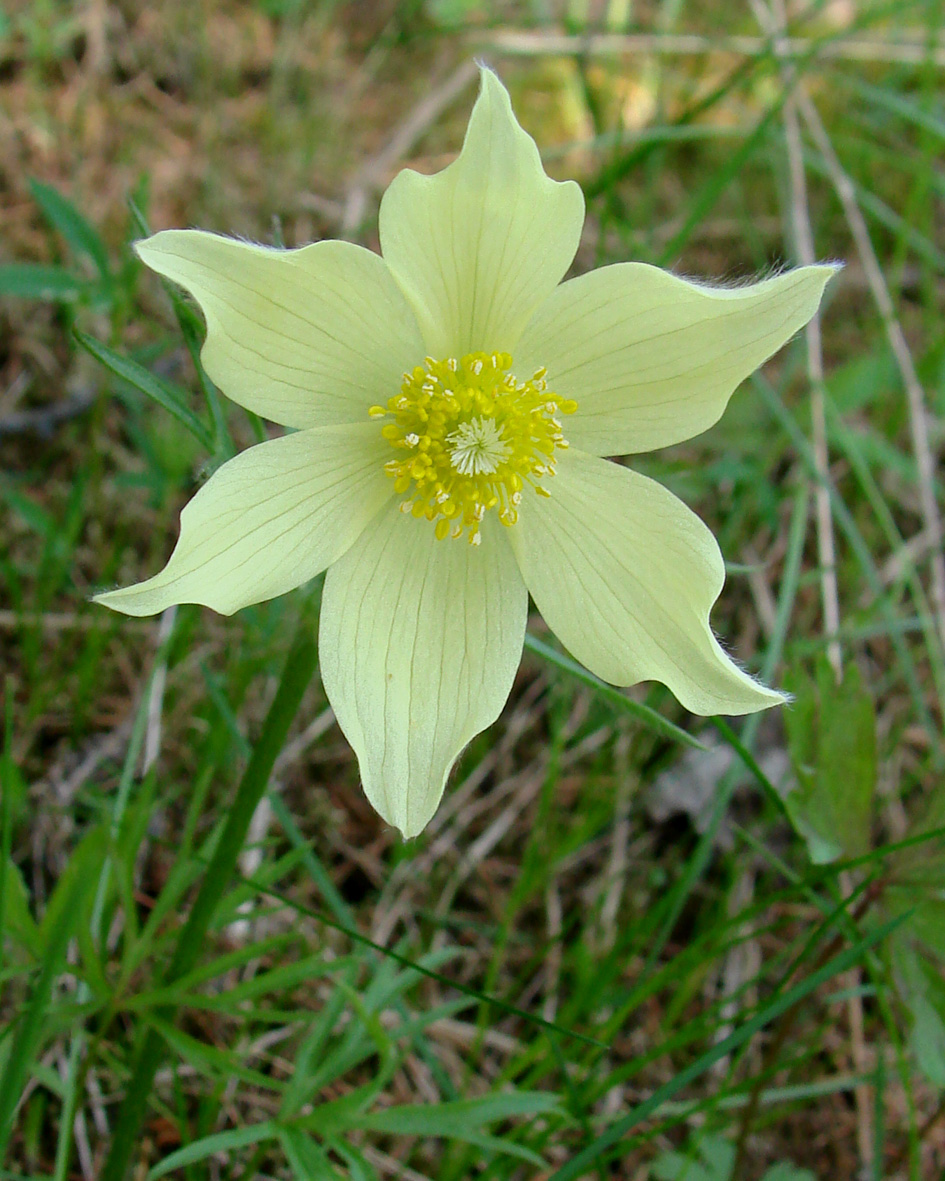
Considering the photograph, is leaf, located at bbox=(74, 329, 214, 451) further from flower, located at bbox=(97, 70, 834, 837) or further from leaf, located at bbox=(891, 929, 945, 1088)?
leaf, located at bbox=(891, 929, 945, 1088)

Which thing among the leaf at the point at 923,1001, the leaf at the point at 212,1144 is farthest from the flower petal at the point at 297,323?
the leaf at the point at 923,1001

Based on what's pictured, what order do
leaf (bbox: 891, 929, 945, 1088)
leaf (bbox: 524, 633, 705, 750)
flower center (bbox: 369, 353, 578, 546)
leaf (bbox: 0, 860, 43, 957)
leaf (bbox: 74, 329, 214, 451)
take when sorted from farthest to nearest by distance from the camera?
leaf (bbox: 891, 929, 945, 1088) < leaf (bbox: 0, 860, 43, 957) < flower center (bbox: 369, 353, 578, 546) < leaf (bbox: 524, 633, 705, 750) < leaf (bbox: 74, 329, 214, 451)

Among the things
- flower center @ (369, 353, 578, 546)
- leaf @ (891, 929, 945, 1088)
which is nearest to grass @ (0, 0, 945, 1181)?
leaf @ (891, 929, 945, 1088)

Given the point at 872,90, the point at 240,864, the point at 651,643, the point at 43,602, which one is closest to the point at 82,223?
the point at 43,602

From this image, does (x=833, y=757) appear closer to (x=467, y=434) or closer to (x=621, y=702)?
(x=621, y=702)

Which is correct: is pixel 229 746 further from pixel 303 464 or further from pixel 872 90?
pixel 872 90

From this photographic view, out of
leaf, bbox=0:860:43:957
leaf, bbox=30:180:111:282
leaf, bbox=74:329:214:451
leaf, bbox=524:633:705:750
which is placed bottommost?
leaf, bbox=0:860:43:957
